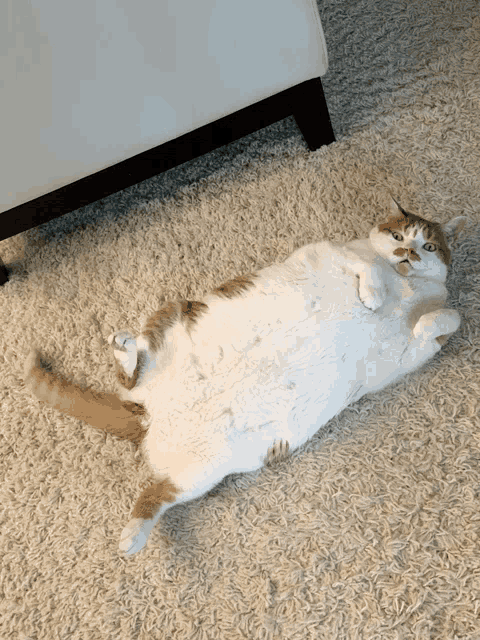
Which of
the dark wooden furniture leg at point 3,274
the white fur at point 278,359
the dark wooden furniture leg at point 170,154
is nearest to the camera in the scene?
the white fur at point 278,359

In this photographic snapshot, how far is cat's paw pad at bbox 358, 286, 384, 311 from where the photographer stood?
108cm

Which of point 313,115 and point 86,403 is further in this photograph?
point 313,115

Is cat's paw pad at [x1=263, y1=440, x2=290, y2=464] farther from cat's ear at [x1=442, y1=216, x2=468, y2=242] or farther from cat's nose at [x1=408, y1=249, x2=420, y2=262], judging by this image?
cat's ear at [x1=442, y1=216, x2=468, y2=242]

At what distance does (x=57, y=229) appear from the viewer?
1655mm

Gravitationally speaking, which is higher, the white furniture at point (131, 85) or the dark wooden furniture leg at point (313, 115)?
Answer: the white furniture at point (131, 85)

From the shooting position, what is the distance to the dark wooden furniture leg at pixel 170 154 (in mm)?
1398

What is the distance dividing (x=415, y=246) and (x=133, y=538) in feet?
3.03

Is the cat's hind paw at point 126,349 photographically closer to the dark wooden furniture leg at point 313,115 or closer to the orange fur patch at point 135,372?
the orange fur patch at point 135,372

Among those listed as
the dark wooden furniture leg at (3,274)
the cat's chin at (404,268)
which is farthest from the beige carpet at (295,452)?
the cat's chin at (404,268)

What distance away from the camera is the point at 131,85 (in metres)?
1.22

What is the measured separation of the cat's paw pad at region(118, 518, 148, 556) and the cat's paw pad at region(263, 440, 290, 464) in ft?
1.02

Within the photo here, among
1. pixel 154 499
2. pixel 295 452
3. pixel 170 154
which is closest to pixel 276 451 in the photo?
pixel 295 452

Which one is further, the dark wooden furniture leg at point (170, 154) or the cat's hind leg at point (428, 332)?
the dark wooden furniture leg at point (170, 154)

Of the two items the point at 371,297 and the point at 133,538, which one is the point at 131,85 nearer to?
the point at 371,297
